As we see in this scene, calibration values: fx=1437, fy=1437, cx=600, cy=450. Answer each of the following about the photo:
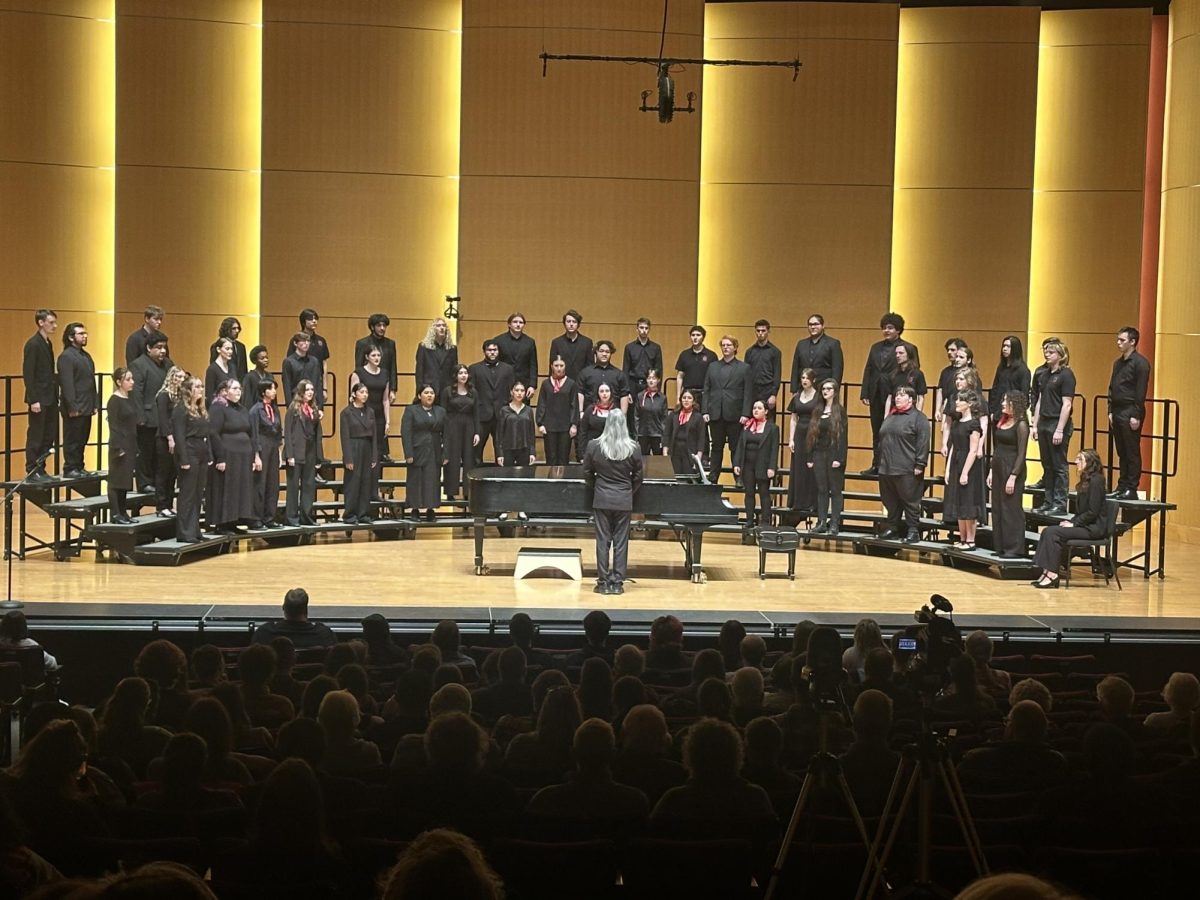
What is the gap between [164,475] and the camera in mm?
12594

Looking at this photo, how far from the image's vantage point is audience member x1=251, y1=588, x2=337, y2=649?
290 inches

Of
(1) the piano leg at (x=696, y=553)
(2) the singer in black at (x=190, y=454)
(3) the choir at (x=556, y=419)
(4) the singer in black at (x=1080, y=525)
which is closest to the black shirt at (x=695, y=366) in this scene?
(3) the choir at (x=556, y=419)

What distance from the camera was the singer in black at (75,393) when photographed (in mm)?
12625

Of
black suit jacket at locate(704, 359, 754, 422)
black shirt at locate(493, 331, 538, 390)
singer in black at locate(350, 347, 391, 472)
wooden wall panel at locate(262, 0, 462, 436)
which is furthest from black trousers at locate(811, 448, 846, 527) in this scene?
wooden wall panel at locate(262, 0, 462, 436)

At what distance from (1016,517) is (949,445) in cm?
89

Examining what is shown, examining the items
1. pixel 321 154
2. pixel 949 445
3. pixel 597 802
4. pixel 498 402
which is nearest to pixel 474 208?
pixel 321 154

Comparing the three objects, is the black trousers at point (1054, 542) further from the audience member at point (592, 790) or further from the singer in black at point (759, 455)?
the audience member at point (592, 790)

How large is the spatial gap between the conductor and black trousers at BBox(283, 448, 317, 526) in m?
3.34

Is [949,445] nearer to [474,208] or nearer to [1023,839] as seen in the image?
[474,208]

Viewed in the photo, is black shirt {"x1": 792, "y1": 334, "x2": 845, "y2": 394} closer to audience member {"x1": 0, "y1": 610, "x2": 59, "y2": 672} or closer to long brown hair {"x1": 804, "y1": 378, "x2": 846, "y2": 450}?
long brown hair {"x1": 804, "y1": 378, "x2": 846, "y2": 450}

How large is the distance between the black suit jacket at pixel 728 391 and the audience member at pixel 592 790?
9696 millimetres

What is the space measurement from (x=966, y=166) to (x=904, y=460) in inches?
206

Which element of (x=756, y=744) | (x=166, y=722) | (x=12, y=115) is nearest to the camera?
(x=756, y=744)

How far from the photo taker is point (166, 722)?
5.59 m
